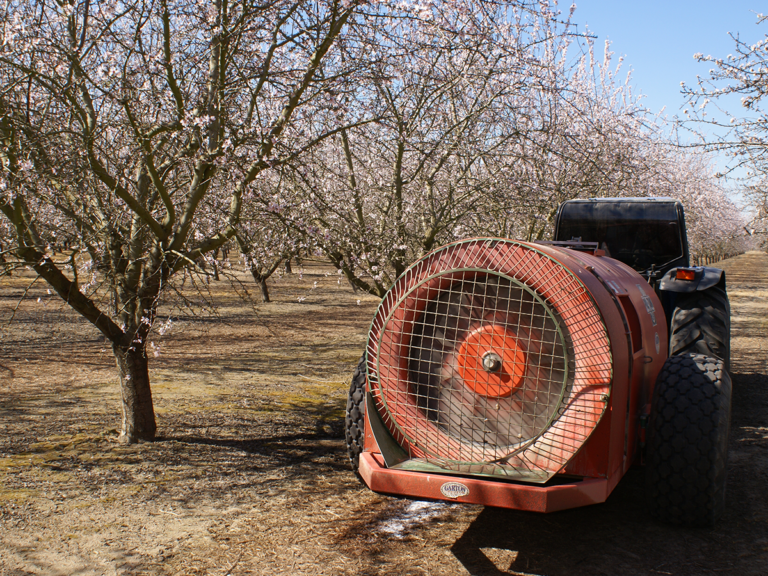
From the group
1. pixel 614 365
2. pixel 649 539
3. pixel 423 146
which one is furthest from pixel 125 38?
pixel 649 539

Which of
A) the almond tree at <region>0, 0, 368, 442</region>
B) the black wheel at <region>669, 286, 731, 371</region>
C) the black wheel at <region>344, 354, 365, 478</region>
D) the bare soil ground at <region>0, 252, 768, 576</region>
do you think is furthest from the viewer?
the black wheel at <region>669, 286, 731, 371</region>

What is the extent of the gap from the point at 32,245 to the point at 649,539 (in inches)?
181

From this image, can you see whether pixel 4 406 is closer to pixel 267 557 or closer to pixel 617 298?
pixel 267 557

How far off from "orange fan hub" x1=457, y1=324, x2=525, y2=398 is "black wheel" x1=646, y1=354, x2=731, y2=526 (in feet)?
2.98

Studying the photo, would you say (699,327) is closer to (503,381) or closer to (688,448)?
(688,448)

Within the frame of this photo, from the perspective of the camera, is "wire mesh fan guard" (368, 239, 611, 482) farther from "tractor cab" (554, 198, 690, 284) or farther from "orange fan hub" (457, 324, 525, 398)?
"tractor cab" (554, 198, 690, 284)

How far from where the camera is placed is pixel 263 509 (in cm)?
407

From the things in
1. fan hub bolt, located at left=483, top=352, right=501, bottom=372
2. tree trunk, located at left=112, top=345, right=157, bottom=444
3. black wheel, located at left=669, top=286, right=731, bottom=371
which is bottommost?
tree trunk, located at left=112, top=345, right=157, bottom=444

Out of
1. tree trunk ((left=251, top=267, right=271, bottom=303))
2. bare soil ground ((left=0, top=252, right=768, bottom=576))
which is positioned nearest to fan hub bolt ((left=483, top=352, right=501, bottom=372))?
bare soil ground ((left=0, top=252, right=768, bottom=576))

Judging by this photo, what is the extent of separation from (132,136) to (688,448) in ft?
15.3

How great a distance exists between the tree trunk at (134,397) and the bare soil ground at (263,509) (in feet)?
0.56

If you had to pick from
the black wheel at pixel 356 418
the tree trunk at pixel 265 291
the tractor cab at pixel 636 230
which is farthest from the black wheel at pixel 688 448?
the tree trunk at pixel 265 291

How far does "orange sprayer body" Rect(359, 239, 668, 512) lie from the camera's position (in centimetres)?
302

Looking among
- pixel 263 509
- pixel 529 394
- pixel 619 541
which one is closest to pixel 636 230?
pixel 619 541
